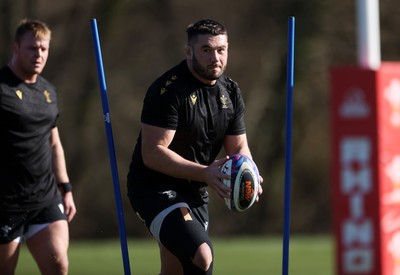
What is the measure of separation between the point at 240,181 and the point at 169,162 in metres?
0.46

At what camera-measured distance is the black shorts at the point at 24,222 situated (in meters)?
7.09

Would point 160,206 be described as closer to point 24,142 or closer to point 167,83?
point 167,83

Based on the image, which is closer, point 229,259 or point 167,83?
point 167,83

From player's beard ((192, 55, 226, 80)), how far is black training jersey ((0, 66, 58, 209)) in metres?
1.26

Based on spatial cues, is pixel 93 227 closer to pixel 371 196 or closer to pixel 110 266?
pixel 110 266

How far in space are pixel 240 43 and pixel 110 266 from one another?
11256 millimetres

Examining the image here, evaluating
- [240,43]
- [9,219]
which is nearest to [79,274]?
[9,219]

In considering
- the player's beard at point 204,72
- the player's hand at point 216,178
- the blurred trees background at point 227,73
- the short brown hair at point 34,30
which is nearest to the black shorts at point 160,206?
the player's hand at point 216,178

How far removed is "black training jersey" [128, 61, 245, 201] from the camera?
21.1 ft

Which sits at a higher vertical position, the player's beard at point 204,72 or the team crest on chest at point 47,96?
the player's beard at point 204,72

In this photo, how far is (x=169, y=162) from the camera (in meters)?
6.30

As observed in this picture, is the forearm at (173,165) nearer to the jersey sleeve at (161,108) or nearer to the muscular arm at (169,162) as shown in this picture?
the muscular arm at (169,162)

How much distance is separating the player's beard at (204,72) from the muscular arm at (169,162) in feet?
1.34

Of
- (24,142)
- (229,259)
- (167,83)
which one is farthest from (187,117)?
(229,259)
